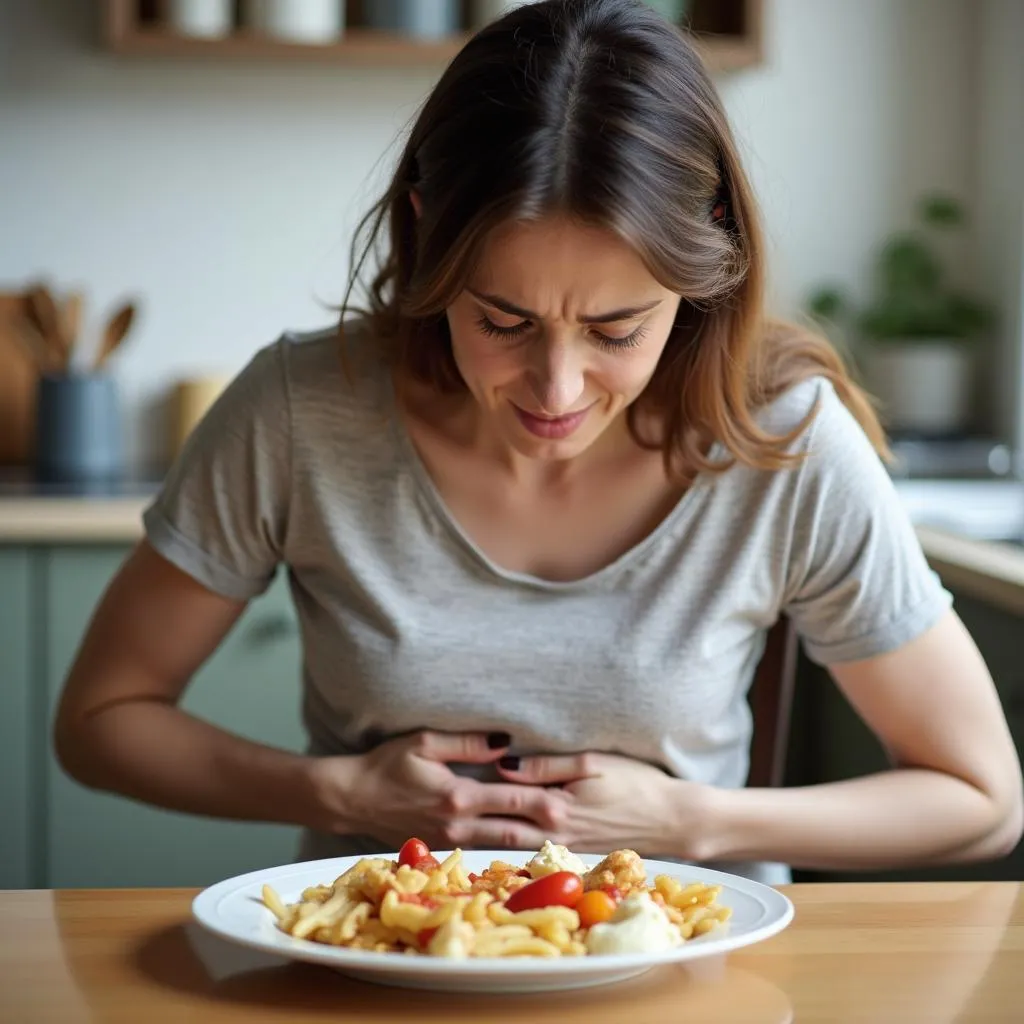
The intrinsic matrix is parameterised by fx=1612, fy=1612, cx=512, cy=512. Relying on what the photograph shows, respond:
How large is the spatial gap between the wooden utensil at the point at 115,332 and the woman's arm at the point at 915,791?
1.91 m

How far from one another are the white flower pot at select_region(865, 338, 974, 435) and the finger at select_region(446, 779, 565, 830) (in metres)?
2.08

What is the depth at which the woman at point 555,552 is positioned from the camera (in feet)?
3.87

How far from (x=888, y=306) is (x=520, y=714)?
208cm

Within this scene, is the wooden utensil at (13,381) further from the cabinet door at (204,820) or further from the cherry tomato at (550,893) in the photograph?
the cherry tomato at (550,893)

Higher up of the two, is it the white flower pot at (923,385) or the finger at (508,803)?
the white flower pot at (923,385)

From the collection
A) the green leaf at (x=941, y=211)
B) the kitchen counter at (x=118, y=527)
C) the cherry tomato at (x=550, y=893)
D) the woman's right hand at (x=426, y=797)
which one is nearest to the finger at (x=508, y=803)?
the woman's right hand at (x=426, y=797)

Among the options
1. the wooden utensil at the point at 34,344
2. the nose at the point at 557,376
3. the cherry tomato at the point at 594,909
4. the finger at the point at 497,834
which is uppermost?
the nose at the point at 557,376

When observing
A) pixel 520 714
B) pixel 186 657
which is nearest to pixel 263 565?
pixel 186 657

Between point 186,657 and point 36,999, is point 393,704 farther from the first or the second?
point 36,999

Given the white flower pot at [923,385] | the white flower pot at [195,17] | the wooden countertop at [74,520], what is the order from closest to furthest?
the wooden countertop at [74,520]
the white flower pot at [195,17]
the white flower pot at [923,385]

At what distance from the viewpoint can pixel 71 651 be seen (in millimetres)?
2484

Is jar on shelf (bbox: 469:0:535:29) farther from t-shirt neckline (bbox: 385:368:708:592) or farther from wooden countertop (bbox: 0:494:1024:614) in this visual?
t-shirt neckline (bbox: 385:368:708:592)

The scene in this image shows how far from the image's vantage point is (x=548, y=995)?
0.84m

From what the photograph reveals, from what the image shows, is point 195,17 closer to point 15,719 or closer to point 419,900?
point 15,719
